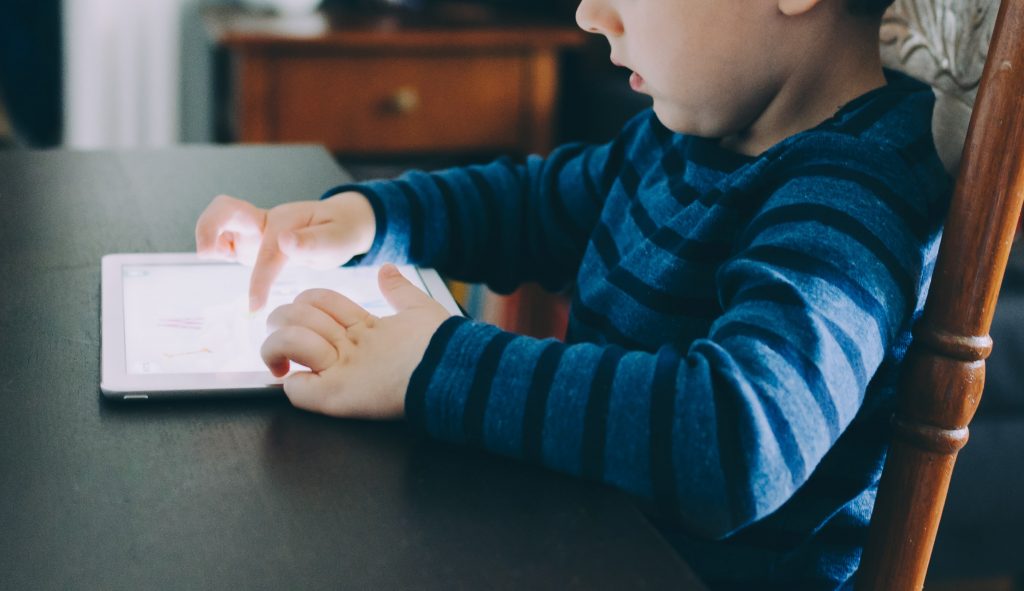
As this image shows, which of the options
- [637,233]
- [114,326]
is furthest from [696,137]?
[114,326]

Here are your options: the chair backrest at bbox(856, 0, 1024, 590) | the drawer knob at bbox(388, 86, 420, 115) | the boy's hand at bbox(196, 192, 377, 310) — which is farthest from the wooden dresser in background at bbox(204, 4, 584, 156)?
the chair backrest at bbox(856, 0, 1024, 590)

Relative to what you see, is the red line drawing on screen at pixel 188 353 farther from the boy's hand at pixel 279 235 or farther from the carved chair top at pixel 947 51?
the carved chair top at pixel 947 51

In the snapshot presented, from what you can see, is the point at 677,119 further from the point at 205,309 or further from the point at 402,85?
the point at 402,85

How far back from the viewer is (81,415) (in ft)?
1.54

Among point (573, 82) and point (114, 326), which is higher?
point (114, 326)

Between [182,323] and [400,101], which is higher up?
[182,323]

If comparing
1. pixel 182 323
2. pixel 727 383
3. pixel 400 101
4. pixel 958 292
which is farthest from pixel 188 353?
pixel 400 101

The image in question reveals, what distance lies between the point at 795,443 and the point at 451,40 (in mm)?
1567

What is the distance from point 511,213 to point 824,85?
30 centimetres

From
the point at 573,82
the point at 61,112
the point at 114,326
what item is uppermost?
the point at 114,326

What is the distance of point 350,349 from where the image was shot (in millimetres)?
507

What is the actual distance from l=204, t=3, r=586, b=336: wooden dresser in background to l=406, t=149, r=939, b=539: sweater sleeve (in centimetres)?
128

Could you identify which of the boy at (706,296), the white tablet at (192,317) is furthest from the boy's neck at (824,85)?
the white tablet at (192,317)

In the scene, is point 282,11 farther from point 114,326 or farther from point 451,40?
point 114,326
